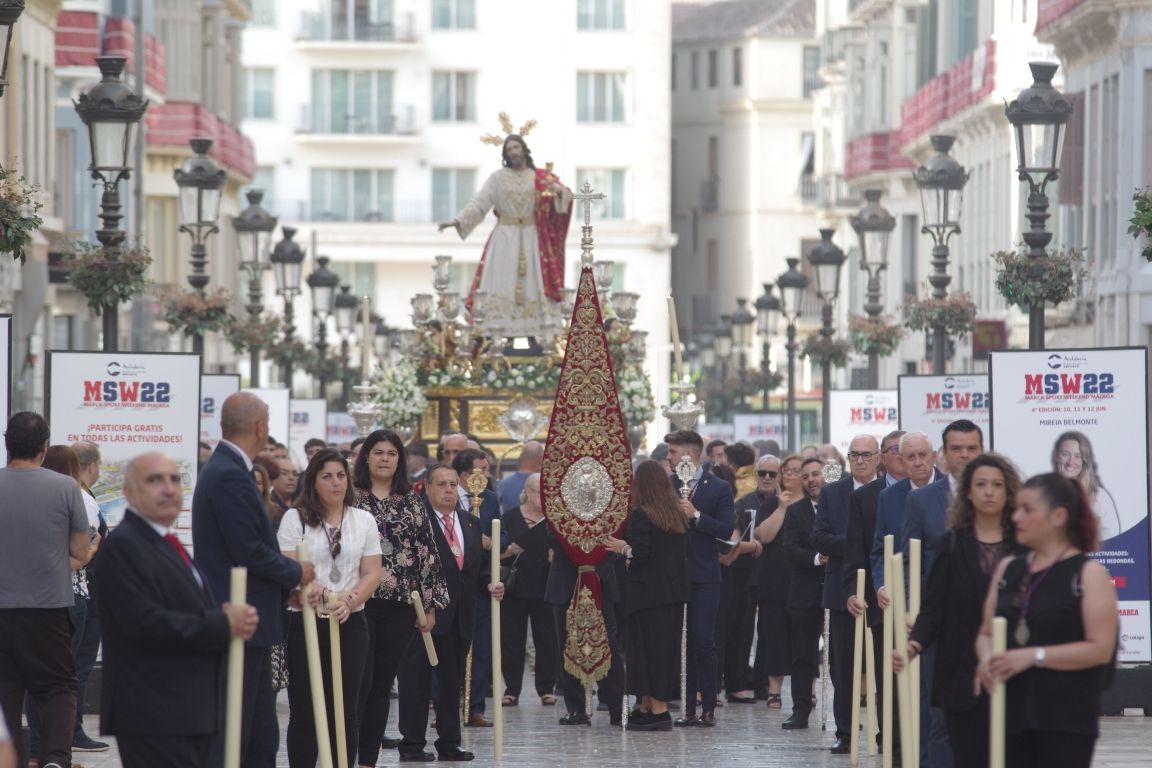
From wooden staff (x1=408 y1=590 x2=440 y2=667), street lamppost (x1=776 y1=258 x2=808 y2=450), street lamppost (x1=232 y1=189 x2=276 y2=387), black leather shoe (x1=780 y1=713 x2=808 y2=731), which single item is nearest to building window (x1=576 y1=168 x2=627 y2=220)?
street lamppost (x1=776 y1=258 x2=808 y2=450)

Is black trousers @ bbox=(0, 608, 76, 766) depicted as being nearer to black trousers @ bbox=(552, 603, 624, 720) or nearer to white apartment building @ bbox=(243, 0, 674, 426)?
black trousers @ bbox=(552, 603, 624, 720)

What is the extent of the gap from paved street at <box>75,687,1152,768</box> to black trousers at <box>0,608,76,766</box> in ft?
5.31

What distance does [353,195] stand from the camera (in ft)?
263

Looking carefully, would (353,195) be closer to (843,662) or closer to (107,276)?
(107,276)

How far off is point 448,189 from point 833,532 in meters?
63.8

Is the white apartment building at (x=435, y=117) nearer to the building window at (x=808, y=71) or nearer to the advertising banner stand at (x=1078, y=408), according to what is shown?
the building window at (x=808, y=71)

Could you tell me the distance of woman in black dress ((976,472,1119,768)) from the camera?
9688 mm

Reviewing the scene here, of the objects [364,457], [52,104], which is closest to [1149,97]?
[52,104]

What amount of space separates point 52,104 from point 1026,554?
114ft

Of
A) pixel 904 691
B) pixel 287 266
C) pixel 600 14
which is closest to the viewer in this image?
pixel 904 691

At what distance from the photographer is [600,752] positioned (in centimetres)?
1664

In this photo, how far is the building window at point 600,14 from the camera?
79.4 m

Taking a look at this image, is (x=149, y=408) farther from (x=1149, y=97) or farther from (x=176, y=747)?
(x=1149, y=97)

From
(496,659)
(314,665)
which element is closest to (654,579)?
(496,659)
